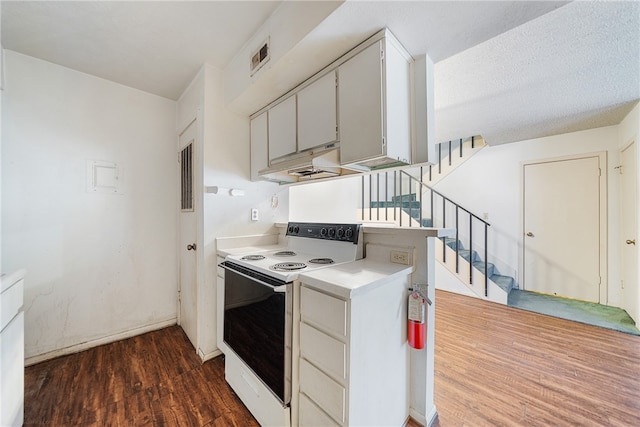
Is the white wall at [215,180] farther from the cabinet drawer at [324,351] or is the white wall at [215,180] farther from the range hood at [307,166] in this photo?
the cabinet drawer at [324,351]

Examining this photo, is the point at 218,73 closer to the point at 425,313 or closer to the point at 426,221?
the point at 425,313

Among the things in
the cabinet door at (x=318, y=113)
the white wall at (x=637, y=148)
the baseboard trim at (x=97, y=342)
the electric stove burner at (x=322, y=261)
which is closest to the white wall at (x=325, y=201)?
the cabinet door at (x=318, y=113)

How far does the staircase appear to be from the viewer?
3.64 metres

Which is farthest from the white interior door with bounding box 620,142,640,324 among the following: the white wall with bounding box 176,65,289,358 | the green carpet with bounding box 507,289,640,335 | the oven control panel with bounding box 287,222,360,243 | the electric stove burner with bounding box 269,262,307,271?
the white wall with bounding box 176,65,289,358

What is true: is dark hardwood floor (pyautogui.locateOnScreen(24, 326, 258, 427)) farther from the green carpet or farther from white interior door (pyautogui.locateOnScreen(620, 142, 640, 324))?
white interior door (pyautogui.locateOnScreen(620, 142, 640, 324))

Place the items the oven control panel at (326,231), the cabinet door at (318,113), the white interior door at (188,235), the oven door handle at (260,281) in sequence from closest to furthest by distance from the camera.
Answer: the oven door handle at (260,281), the cabinet door at (318,113), the oven control panel at (326,231), the white interior door at (188,235)

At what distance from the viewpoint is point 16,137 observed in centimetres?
190

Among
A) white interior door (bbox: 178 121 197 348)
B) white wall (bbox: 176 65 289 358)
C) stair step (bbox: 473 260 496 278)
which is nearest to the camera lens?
white wall (bbox: 176 65 289 358)

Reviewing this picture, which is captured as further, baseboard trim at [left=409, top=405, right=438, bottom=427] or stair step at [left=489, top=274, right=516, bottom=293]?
stair step at [left=489, top=274, right=516, bottom=293]

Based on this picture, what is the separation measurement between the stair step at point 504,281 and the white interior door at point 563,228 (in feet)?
0.73

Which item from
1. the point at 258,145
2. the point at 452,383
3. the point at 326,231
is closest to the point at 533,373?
the point at 452,383

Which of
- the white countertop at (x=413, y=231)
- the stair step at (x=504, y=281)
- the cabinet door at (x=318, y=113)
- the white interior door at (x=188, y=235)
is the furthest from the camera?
the stair step at (x=504, y=281)

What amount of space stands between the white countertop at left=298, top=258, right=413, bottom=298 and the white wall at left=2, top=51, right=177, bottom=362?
2.17m

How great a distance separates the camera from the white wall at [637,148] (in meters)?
2.61
